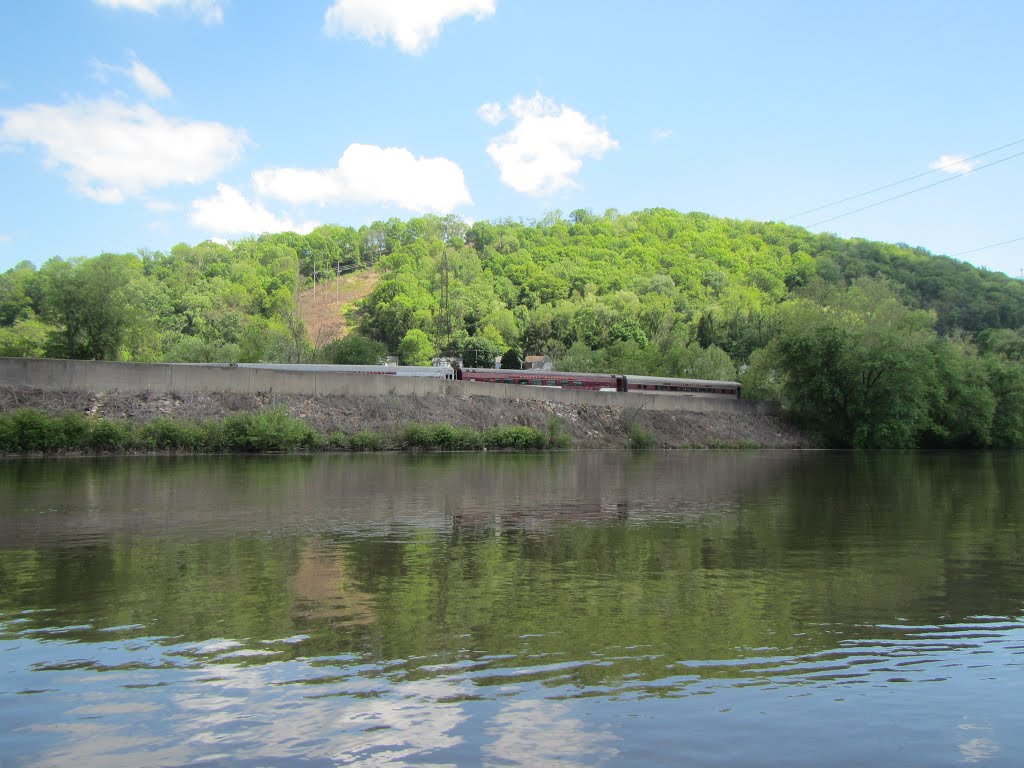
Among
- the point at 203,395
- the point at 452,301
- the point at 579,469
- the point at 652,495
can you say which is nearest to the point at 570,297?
the point at 452,301

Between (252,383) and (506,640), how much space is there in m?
46.2

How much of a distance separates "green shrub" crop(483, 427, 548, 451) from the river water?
37923 mm

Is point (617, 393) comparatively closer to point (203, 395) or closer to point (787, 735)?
point (203, 395)

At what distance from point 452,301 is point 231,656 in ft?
475

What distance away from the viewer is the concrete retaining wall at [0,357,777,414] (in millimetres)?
43750

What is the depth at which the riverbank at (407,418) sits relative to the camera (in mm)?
43969

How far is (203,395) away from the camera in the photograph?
48.4 meters

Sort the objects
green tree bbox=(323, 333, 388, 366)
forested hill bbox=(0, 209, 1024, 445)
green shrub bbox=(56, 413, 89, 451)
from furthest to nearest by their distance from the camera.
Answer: green tree bbox=(323, 333, 388, 366) → forested hill bbox=(0, 209, 1024, 445) → green shrub bbox=(56, 413, 89, 451)

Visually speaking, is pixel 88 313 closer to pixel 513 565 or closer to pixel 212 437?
pixel 212 437

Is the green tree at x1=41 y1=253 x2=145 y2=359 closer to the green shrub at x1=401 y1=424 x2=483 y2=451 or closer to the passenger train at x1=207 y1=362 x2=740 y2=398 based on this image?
the passenger train at x1=207 y1=362 x2=740 y2=398

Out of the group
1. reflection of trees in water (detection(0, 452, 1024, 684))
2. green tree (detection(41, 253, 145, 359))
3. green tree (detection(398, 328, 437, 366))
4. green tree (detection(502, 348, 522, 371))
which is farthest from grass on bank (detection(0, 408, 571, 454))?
green tree (detection(398, 328, 437, 366))

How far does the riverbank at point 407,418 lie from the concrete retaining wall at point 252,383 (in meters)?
0.54

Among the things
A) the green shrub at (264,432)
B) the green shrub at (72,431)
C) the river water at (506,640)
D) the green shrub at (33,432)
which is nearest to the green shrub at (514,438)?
the green shrub at (264,432)

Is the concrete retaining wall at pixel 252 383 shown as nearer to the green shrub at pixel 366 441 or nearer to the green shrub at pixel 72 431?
the green shrub at pixel 72 431
